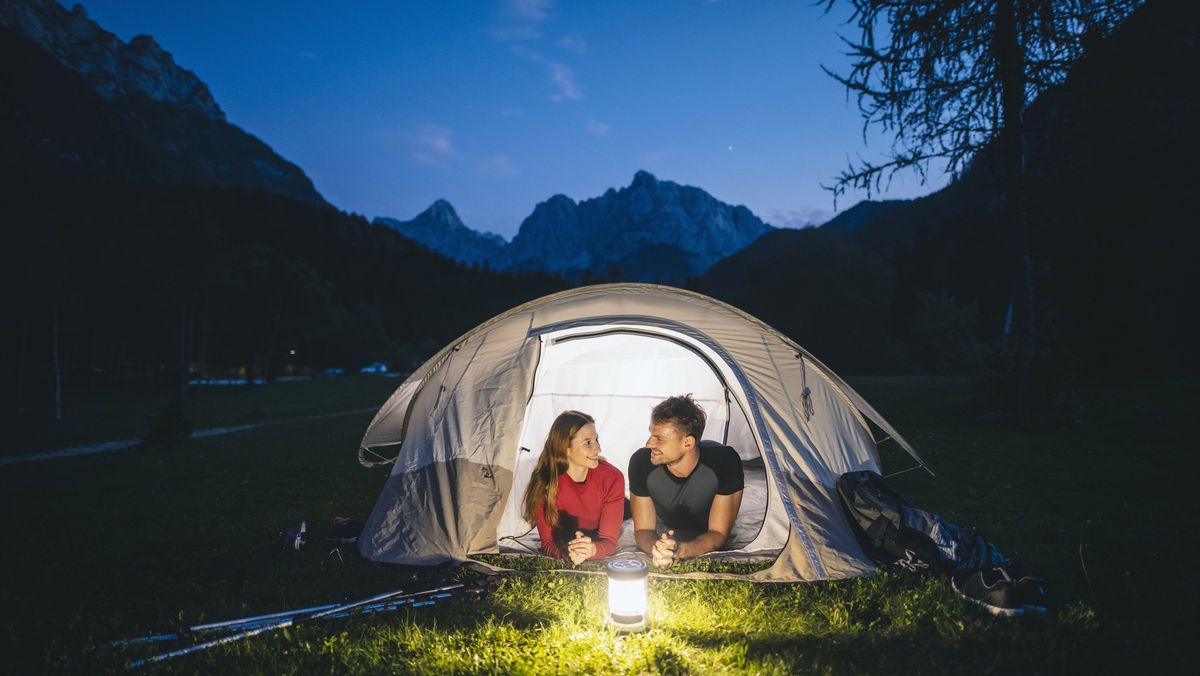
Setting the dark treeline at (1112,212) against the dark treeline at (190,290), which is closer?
the dark treeline at (1112,212)

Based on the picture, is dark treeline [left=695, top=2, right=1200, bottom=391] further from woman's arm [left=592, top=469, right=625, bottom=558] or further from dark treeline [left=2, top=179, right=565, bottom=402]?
dark treeline [left=2, top=179, right=565, bottom=402]

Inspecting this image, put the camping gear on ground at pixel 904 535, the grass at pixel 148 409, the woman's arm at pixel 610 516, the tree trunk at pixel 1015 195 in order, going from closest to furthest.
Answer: the camping gear on ground at pixel 904 535, the woman's arm at pixel 610 516, the tree trunk at pixel 1015 195, the grass at pixel 148 409

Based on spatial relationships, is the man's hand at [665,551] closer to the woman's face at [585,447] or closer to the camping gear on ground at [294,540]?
the woman's face at [585,447]

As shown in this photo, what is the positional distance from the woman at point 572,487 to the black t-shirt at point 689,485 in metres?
0.26

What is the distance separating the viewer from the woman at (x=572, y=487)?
512 cm

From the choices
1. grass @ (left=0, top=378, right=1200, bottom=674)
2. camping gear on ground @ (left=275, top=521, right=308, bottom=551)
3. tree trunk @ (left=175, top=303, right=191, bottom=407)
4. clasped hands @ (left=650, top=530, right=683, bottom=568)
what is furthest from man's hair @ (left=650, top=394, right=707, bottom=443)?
tree trunk @ (left=175, top=303, right=191, bottom=407)

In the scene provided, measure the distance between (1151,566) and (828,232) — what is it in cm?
3991

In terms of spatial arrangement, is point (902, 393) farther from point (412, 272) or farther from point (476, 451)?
point (412, 272)

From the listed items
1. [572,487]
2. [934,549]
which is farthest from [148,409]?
[934,549]

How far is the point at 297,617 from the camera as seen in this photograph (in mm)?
3723

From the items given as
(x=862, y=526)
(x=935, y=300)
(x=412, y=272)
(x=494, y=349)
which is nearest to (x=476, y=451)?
(x=494, y=349)

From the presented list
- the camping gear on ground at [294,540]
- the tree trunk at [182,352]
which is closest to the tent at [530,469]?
the camping gear on ground at [294,540]

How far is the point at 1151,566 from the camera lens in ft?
14.8

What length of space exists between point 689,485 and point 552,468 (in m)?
1.28
